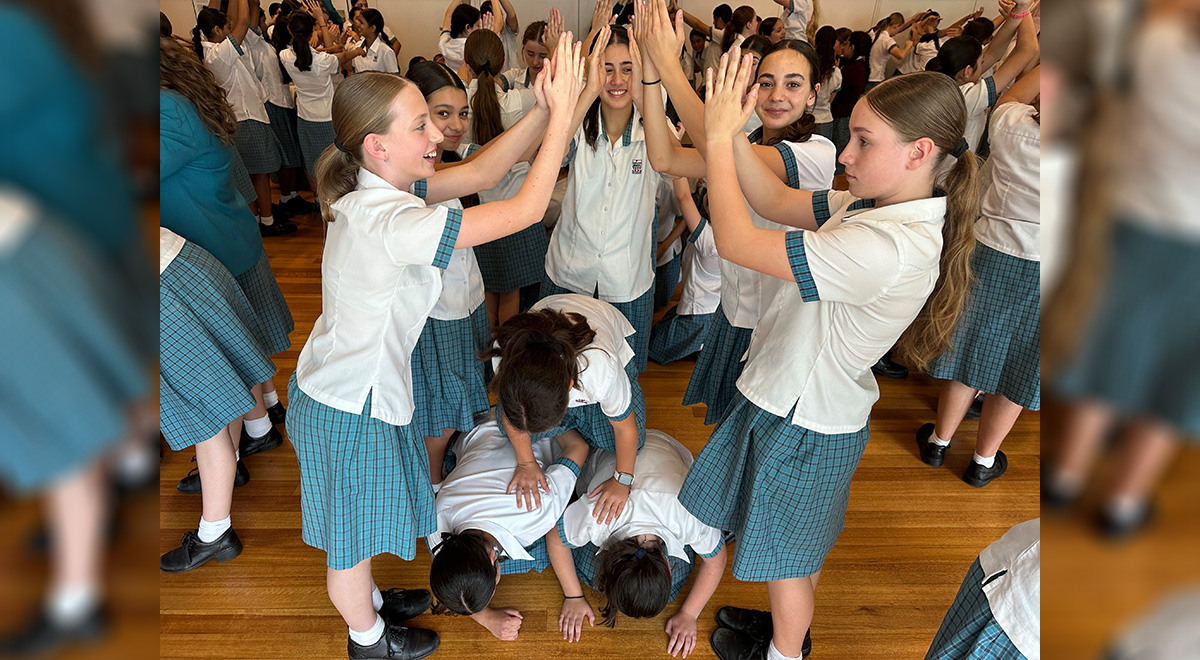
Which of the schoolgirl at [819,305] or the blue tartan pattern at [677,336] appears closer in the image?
the schoolgirl at [819,305]

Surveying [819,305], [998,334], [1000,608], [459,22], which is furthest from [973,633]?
[459,22]

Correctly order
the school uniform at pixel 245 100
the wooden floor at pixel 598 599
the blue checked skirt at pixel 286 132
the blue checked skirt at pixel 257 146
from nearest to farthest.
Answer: the wooden floor at pixel 598 599
the school uniform at pixel 245 100
the blue checked skirt at pixel 257 146
the blue checked skirt at pixel 286 132

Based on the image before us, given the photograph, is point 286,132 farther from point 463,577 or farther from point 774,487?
point 774,487

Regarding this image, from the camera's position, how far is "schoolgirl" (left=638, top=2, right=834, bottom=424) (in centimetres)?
183

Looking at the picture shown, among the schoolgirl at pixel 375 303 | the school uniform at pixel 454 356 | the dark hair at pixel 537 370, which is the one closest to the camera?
the schoolgirl at pixel 375 303

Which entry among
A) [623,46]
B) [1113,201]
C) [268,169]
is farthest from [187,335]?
[268,169]

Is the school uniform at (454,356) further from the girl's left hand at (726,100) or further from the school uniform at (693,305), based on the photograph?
the school uniform at (693,305)

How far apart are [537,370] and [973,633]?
100cm

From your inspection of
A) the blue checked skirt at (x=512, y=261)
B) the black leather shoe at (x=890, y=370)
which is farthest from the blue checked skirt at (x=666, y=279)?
the black leather shoe at (x=890, y=370)

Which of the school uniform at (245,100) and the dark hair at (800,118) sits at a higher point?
the dark hair at (800,118)

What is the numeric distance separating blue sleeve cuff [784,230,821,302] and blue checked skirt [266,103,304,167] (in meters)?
4.83

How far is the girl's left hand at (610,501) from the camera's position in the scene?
1.92 meters

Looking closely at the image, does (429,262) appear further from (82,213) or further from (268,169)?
(268,169)

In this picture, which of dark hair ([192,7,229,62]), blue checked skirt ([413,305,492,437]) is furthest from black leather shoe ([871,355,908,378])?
dark hair ([192,7,229,62])
